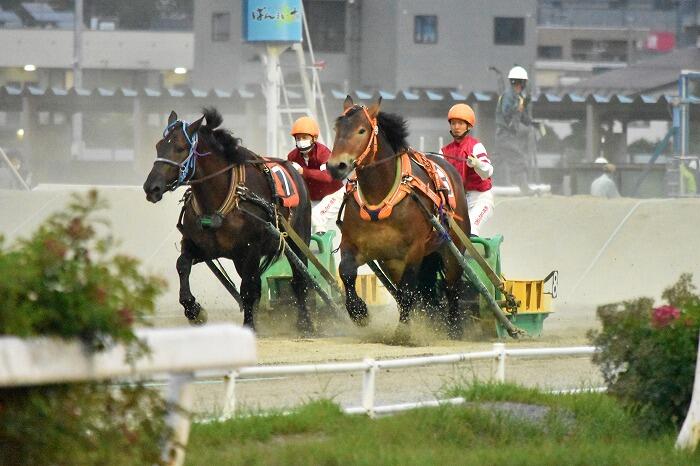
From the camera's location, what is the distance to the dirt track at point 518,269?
10492 mm

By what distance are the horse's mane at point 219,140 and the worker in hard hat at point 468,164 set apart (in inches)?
75.5

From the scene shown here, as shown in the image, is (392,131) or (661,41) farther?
(661,41)

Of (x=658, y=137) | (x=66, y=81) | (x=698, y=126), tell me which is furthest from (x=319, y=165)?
(x=66, y=81)

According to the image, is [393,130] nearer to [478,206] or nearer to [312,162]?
[478,206]

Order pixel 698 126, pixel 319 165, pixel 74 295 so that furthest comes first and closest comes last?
pixel 698 126 → pixel 319 165 → pixel 74 295

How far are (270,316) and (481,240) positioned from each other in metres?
2.05

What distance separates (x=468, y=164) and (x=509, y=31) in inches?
1726

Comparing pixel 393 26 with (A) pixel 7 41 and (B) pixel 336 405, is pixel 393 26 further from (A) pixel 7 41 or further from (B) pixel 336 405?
(B) pixel 336 405

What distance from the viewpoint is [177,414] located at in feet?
14.4

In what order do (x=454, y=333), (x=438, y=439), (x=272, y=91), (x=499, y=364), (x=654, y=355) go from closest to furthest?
(x=438, y=439)
(x=654, y=355)
(x=499, y=364)
(x=454, y=333)
(x=272, y=91)

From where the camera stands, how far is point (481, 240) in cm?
1399

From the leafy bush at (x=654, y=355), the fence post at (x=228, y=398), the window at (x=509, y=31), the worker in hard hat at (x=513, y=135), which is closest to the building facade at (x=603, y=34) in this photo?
the window at (x=509, y=31)

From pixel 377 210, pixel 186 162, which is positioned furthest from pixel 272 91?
pixel 377 210

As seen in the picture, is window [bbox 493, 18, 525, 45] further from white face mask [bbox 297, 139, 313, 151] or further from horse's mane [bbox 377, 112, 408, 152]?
horse's mane [bbox 377, 112, 408, 152]
